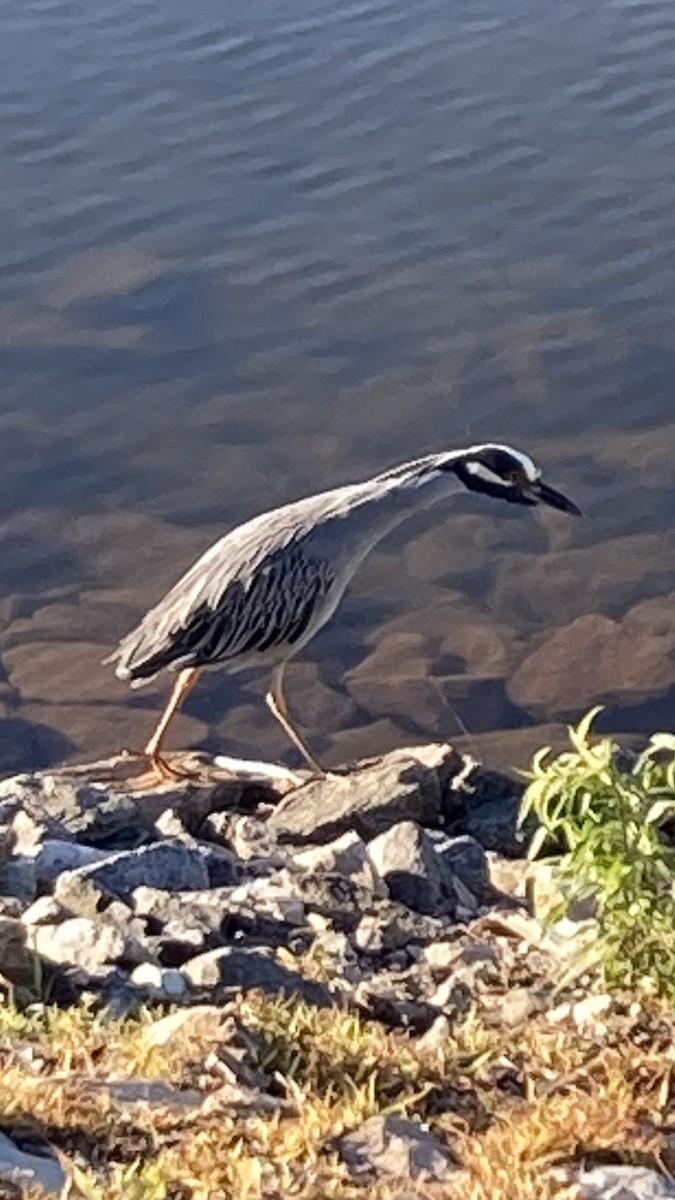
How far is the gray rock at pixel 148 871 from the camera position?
16.7 feet

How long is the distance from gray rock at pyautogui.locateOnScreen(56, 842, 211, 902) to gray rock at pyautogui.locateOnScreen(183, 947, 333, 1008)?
74 centimetres

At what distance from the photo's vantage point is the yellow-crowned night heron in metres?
7.34

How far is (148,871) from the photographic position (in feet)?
17.2

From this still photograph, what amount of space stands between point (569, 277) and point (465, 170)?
1275 millimetres

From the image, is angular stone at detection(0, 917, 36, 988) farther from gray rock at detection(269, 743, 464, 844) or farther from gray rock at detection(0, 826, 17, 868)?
gray rock at detection(269, 743, 464, 844)

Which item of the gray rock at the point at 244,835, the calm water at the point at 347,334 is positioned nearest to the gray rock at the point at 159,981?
the gray rock at the point at 244,835

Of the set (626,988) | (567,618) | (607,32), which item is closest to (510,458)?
(567,618)

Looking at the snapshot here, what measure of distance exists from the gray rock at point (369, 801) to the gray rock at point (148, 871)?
794 mm

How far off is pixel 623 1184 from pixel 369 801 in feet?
10.2

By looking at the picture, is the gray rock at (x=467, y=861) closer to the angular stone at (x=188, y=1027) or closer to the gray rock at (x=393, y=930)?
the gray rock at (x=393, y=930)

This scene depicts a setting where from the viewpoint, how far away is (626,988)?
4.11m

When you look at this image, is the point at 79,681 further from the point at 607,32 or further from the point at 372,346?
the point at 607,32

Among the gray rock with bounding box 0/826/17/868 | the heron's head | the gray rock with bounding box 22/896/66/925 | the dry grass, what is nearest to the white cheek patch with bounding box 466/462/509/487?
the heron's head

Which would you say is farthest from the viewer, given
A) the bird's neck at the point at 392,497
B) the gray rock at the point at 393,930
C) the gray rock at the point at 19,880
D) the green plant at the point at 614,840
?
the bird's neck at the point at 392,497
